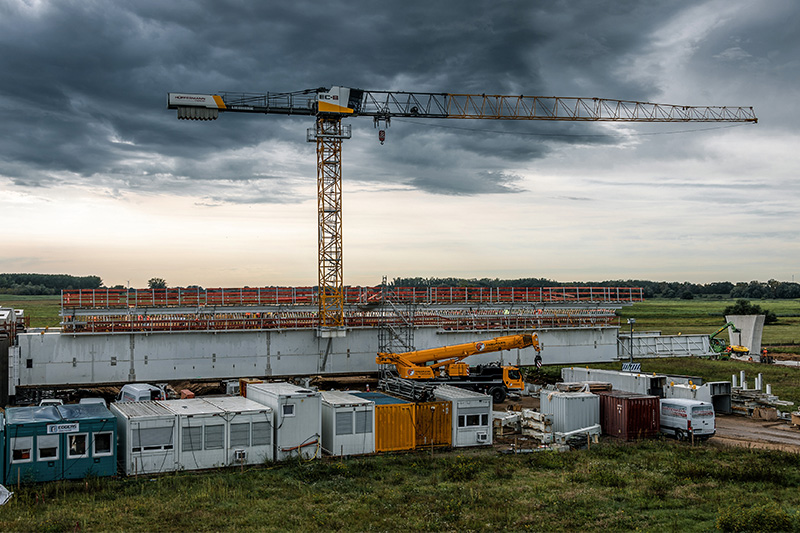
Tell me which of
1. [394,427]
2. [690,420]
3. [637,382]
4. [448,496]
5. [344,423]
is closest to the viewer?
[448,496]

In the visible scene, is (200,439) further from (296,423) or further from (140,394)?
(140,394)

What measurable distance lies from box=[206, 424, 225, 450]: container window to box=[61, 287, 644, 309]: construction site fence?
23518 mm

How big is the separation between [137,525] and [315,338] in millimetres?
28921

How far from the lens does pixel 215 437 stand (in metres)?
25.5

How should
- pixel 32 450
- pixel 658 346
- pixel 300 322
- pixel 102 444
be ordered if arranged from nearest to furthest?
pixel 32 450 < pixel 102 444 < pixel 300 322 < pixel 658 346

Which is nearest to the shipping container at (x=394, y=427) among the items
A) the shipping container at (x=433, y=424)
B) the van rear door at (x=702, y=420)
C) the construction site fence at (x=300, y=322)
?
the shipping container at (x=433, y=424)

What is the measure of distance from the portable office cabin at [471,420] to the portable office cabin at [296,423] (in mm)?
6163

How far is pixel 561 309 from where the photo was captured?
60406 millimetres

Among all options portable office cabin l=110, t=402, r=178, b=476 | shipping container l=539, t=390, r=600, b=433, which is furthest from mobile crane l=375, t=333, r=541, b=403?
portable office cabin l=110, t=402, r=178, b=476

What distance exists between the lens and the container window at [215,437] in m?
25.3

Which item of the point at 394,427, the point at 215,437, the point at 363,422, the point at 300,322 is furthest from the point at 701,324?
the point at 215,437

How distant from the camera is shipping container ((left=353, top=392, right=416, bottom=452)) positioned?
1118 inches

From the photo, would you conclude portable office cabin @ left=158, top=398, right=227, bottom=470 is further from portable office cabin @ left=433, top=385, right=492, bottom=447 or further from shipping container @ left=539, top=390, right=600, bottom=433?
shipping container @ left=539, top=390, right=600, bottom=433

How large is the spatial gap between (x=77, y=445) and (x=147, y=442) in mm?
2297
